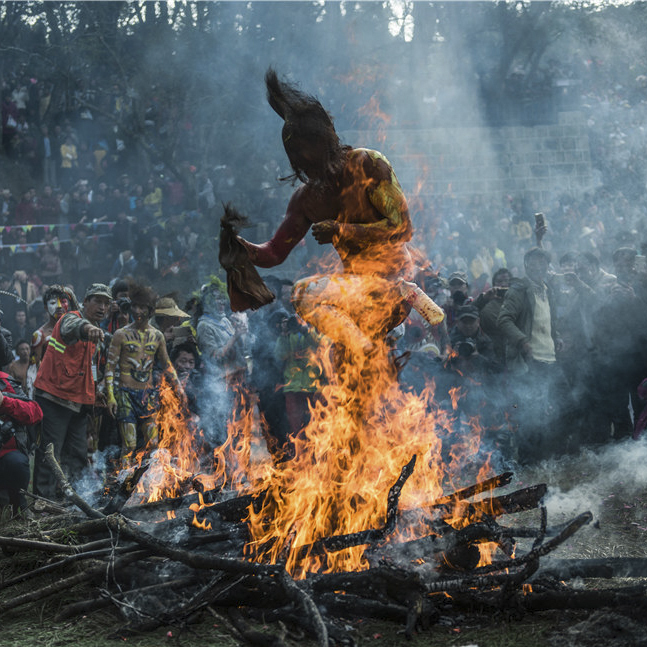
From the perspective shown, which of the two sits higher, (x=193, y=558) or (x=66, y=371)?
(x=66, y=371)

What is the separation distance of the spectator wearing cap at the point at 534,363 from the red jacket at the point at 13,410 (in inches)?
202

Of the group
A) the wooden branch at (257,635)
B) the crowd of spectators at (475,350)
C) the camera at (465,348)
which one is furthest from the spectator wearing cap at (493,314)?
the wooden branch at (257,635)

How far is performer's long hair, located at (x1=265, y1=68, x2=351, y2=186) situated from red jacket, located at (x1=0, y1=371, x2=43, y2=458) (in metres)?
3.51

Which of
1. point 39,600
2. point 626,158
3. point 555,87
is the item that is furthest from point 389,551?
point 555,87

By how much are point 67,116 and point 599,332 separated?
54.3ft

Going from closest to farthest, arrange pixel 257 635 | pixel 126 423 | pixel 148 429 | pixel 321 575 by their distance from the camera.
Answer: pixel 257 635, pixel 321 575, pixel 126 423, pixel 148 429

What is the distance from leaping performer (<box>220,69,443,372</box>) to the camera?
4379 millimetres

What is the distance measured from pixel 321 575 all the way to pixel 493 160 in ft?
73.8

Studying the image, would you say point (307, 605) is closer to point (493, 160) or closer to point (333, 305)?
point (333, 305)

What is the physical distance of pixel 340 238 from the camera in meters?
4.40

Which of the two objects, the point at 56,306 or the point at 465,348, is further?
the point at 465,348

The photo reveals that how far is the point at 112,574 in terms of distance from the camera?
13.4ft

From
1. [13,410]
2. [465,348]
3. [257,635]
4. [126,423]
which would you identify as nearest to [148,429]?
[126,423]

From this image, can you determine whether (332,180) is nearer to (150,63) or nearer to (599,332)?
(599,332)
